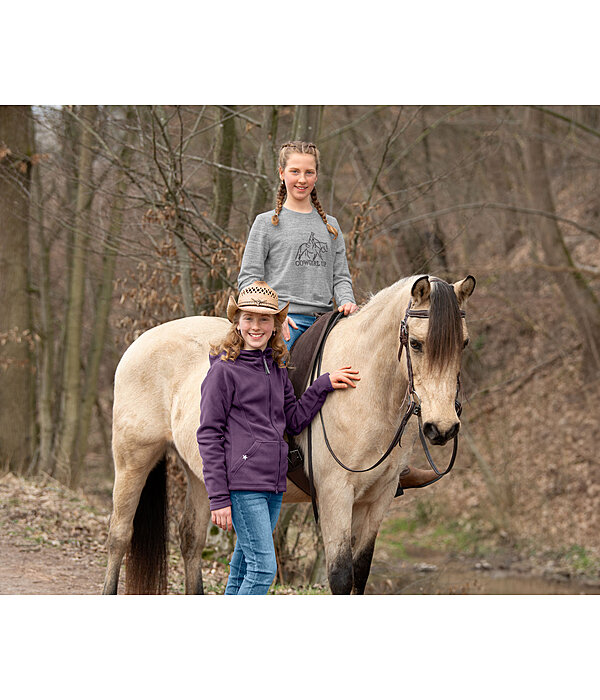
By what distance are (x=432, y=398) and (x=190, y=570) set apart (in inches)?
97.9

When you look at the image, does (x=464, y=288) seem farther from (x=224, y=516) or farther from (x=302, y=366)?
(x=224, y=516)

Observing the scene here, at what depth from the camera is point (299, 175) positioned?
4.11 m

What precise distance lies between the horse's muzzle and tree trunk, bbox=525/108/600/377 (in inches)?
413

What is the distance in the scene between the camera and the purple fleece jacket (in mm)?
3467

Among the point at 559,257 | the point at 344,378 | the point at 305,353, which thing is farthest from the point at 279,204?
the point at 559,257

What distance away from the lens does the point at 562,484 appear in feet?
40.6

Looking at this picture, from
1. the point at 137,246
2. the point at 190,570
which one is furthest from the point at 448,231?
the point at 190,570

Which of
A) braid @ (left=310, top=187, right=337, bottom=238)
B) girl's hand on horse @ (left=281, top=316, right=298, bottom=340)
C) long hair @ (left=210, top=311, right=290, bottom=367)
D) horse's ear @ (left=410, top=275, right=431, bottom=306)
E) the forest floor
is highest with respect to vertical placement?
braid @ (left=310, top=187, right=337, bottom=238)

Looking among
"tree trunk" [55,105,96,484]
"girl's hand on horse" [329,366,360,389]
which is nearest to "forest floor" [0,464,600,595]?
"tree trunk" [55,105,96,484]

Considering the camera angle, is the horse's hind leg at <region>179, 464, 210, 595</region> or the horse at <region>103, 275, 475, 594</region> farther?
the horse's hind leg at <region>179, 464, 210, 595</region>

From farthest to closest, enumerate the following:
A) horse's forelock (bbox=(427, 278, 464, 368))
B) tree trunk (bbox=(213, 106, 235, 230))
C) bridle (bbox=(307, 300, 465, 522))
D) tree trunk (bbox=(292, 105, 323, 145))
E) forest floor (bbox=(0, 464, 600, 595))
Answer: tree trunk (bbox=(213, 106, 235, 230)) < tree trunk (bbox=(292, 105, 323, 145)) < forest floor (bbox=(0, 464, 600, 595)) < bridle (bbox=(307, 300, 465, 522)) < horse's forelock (bbox=(427, 278, 464, 368))

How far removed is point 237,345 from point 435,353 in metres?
0.95

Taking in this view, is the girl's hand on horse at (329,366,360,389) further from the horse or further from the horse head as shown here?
the horse head

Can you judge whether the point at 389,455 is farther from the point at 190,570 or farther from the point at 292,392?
the point at 190,570
